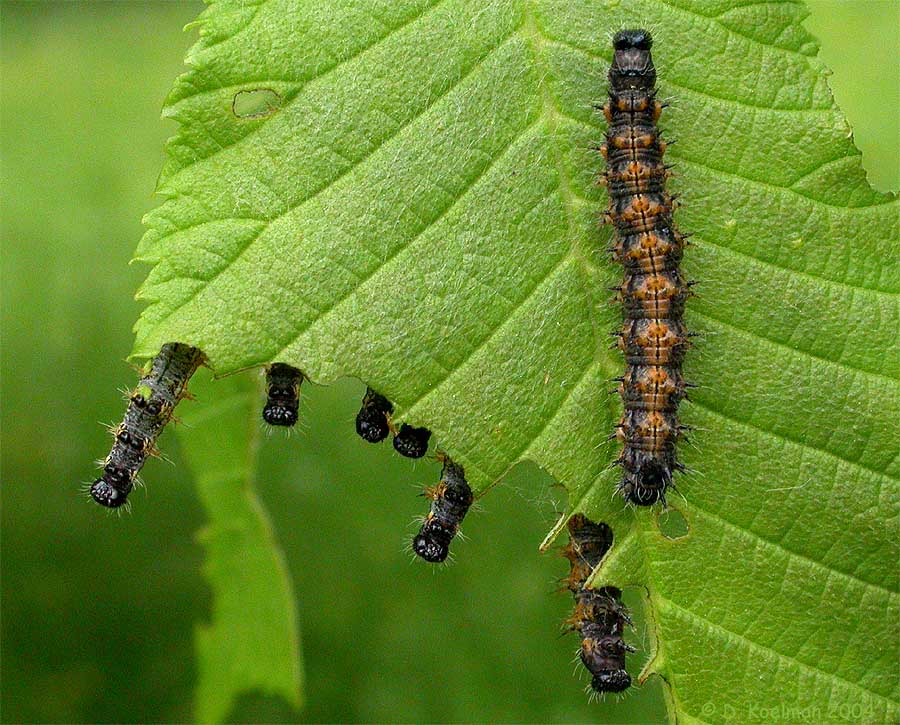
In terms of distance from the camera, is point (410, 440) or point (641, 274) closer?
point (641, 274)

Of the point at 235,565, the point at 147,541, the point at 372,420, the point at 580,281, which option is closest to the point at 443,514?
the point at 372,420

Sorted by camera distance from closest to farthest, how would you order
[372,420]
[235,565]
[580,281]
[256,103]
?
1. [580,281]
2. [372,420]
3. [256,103]
4. [235,565]

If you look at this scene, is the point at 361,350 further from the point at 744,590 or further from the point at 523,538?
the point at 523,538

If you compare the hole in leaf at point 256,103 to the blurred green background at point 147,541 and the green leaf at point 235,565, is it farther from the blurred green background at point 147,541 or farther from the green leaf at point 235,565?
the blurred green background at point 147,541

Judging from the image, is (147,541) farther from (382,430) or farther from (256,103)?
(256,103)

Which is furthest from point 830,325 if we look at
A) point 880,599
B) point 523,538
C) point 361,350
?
point 523,538

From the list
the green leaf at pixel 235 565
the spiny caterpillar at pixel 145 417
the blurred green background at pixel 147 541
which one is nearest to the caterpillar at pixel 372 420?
the spiny caterpillar at pixel 145 417
